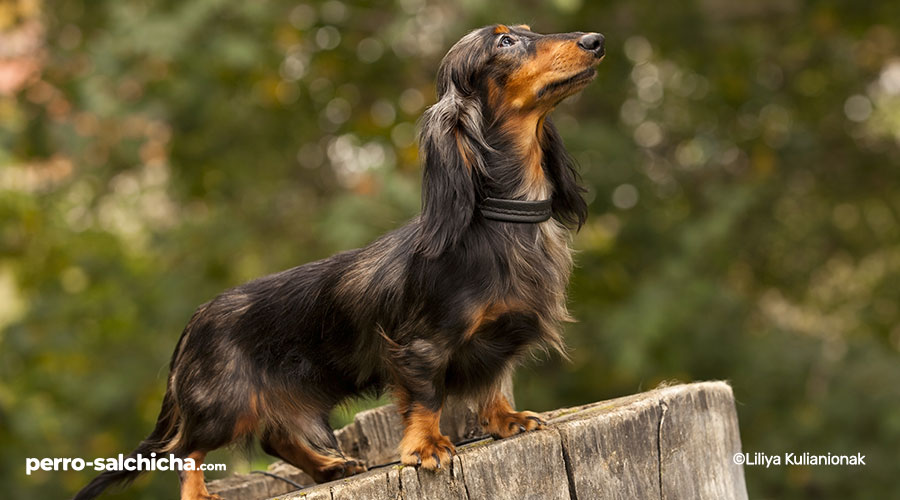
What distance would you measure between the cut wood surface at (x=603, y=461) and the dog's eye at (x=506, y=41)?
3.99ft

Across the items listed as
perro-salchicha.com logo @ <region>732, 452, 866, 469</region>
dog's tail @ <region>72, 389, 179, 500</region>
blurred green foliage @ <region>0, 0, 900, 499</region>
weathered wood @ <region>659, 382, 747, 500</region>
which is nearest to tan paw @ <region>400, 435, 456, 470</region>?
weathered wood @ <region>659, 382, 747, 500</region>

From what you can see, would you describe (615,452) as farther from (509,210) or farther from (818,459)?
(818,459)

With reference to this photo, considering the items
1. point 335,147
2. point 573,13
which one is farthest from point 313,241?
point 573,13

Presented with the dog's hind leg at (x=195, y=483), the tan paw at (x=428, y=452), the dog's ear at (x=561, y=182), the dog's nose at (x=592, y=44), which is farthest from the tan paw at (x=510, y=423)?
the dog's nose at (x=592, y=44)

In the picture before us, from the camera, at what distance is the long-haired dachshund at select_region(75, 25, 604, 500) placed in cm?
305

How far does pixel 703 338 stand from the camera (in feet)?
24.5

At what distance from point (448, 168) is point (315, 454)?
48.5 inches

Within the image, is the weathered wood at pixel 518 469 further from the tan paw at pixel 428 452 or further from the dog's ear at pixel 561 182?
the dog's ear at pixel 561 182

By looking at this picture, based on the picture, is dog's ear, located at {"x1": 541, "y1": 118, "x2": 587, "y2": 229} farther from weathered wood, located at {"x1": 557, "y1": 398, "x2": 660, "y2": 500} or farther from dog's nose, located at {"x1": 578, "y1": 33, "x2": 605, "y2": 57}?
weathered wood, located at {"x1": 557, "y1": 398, "x2": 660, "y2": 500}

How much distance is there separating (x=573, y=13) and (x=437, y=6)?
982 mm

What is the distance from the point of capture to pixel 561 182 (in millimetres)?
3395

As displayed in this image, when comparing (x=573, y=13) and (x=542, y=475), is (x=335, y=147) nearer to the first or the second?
(x=573, y=13)

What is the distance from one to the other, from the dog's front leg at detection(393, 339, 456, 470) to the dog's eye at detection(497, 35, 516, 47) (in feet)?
3.26

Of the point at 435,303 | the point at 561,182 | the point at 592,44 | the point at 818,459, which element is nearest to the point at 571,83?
the point at 592,44
